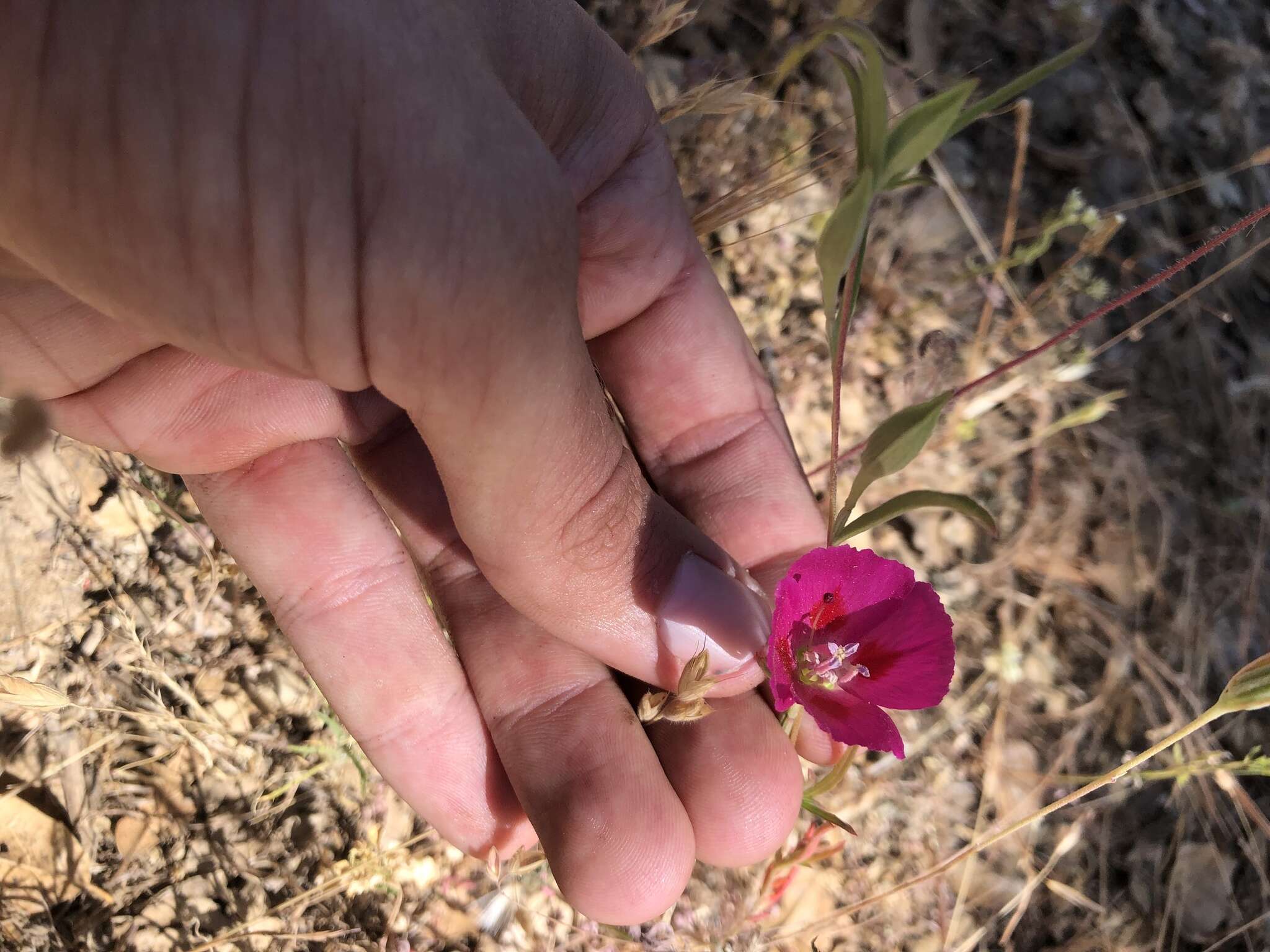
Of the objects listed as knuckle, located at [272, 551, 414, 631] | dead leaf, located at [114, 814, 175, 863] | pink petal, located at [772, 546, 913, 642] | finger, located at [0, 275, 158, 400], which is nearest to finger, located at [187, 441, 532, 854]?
knuckle, located at [272, 551, 414, 631]

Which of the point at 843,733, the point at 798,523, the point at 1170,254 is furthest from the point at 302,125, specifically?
the point at 1170,254

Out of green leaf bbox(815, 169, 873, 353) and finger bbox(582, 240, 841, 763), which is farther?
finger bbox(582, 240, 841, 763)

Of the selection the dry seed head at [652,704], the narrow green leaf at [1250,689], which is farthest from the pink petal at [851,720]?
the narrow green leaf at [1250,689]

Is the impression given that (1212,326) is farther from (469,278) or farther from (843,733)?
(469,278)

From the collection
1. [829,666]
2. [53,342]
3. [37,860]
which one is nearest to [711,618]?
[829,666]

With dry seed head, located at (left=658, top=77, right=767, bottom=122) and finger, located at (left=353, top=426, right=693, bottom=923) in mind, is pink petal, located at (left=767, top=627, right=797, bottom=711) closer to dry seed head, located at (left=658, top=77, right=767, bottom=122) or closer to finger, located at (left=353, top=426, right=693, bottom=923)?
finger, located at (left=353, top=426, right=693, bottom=923)

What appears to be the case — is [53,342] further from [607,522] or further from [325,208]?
[607,522]
